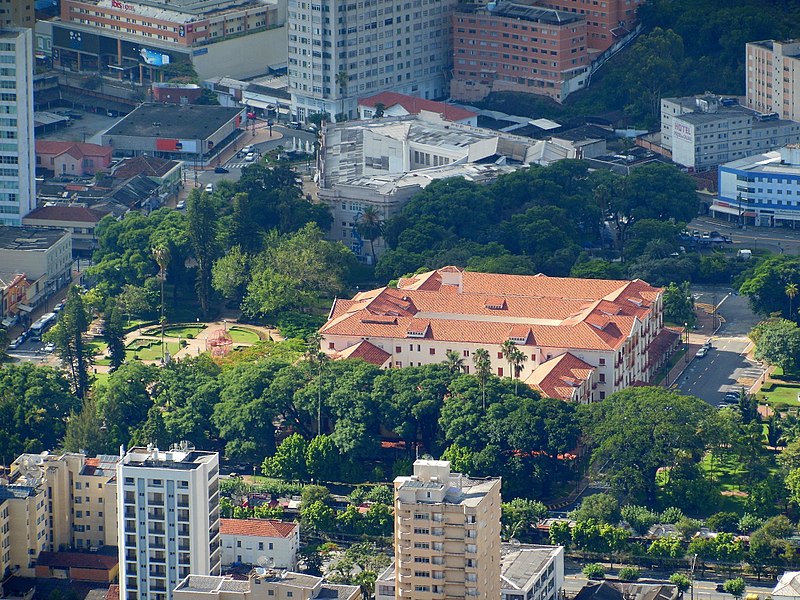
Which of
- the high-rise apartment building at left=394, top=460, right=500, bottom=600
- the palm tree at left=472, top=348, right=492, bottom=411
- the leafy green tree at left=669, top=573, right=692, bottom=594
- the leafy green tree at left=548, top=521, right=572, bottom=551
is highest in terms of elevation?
the high-rise apartment building at left=394, top=460, right=500, bottom=600

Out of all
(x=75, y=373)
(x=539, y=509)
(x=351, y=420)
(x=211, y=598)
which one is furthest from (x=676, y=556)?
(x=75, y=373)

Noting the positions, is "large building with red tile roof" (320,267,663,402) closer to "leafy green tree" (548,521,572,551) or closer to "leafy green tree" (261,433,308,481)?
"leafy green tree" (261,433,308,481)

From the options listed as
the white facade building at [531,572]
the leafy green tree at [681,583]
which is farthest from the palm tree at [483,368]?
the leafy green tree at [681,583]

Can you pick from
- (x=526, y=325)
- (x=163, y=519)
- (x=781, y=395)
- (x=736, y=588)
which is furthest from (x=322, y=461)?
(x=781, y=395)

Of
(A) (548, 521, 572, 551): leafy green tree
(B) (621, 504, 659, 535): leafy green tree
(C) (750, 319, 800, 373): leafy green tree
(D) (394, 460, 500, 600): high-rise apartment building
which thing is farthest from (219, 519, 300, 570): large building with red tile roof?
(C) (750, 319, 800, 373): leafy green tree

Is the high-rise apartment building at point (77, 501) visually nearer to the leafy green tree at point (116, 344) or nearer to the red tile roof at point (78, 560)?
the red tile roof at point (78, 560)

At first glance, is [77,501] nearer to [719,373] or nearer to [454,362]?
[454,362]
